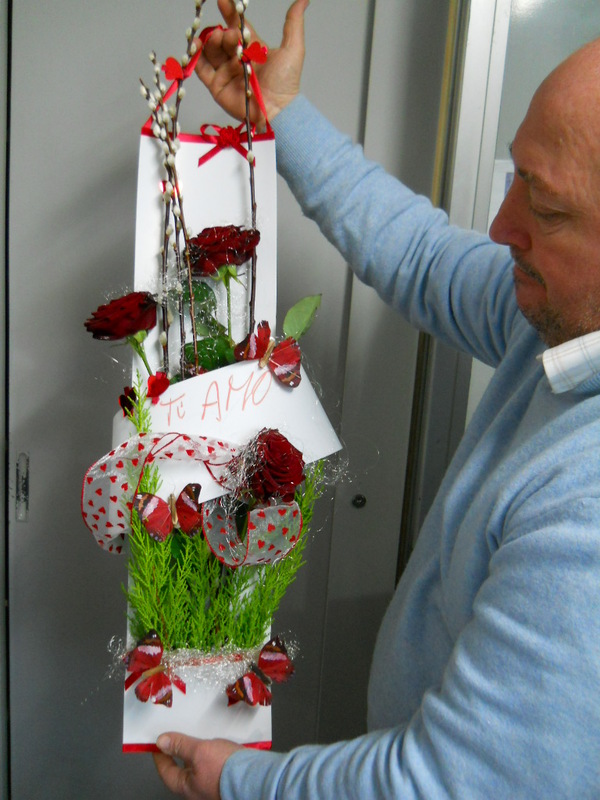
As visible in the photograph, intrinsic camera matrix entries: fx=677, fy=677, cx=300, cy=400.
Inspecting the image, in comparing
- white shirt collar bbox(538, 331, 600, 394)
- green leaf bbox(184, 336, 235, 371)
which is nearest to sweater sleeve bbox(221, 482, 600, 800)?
white shirt collar bbox(538, 331, 600, 394)

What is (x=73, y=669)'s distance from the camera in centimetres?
117

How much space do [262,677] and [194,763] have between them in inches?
4.0

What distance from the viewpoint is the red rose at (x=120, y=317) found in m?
0.66

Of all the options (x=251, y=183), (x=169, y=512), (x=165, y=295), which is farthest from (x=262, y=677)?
(x=251, y=183)

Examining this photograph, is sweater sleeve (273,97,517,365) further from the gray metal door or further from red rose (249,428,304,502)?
red rose (249,428,304,502)

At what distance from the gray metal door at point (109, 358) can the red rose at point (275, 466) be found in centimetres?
45

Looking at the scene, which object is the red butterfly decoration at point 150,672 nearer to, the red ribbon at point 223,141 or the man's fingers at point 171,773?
the man's fingers at point 171,773

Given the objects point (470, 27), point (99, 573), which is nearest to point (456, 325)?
point (470, 27)

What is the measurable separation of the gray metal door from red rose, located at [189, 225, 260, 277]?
1.23ft

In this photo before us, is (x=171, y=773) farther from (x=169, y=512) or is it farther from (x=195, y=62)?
(x=195, y=62)

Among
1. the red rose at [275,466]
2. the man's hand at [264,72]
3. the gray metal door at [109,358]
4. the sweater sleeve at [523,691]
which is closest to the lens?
the sweater sleeve at [523,691]

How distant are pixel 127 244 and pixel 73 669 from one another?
2.39 ft

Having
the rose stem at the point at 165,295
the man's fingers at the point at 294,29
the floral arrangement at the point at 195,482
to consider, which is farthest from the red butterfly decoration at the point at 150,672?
the man's fingers at the point at 294,29

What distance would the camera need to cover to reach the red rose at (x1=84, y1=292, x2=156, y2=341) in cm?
66
